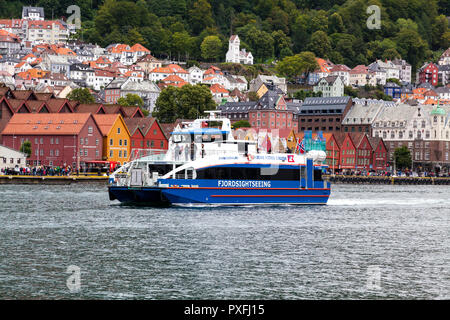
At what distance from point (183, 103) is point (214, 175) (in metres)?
83.4

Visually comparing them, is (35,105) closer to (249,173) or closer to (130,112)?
(130,112)

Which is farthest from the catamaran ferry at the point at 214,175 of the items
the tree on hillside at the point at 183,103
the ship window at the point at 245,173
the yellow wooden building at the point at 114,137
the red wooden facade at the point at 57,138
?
the tree on hillside at the point at 183,103

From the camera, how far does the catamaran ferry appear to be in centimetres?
5656

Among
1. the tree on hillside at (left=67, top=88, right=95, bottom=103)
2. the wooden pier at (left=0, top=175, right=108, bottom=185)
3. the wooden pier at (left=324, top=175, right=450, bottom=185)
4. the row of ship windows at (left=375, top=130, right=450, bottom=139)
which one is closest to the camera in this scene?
the wooden pier at (left=0, top=175, right=108, bottom=185)

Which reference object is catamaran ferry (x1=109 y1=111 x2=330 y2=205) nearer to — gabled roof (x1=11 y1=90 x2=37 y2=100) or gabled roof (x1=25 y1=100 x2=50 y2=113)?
gabled roof (x1=25 y1=100 x2=50 y2=113)

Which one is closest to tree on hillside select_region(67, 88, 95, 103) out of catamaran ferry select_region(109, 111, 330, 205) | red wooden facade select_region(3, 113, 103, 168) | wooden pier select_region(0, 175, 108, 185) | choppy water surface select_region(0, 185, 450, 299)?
red wooden facade select_region(3, 113, 103, 168)

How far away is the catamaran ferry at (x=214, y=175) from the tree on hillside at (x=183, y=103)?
2914 inches

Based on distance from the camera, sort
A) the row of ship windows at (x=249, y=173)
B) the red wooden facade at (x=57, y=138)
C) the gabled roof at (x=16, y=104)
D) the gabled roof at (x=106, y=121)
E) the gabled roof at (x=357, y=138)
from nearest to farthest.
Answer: the row of ship windows at (x=249, y=173)
the red wooden facade at (x=57, y=138)
the gabled roof at (x=106, y=121)
the gabled roof at (x=16, y=104)
the gabled roof at (x=357, y=138)

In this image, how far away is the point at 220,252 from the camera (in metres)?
37.4

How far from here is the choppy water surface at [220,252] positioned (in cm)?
2939

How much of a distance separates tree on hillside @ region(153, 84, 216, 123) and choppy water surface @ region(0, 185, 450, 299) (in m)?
77.6

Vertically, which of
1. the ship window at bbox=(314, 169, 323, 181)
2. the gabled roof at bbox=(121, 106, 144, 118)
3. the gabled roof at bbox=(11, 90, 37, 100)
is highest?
the gabled roof at bbox=(11, 90, 37, 100)

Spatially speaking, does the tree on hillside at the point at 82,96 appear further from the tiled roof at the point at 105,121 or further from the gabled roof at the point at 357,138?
the gabled roof at the point at 357,138
